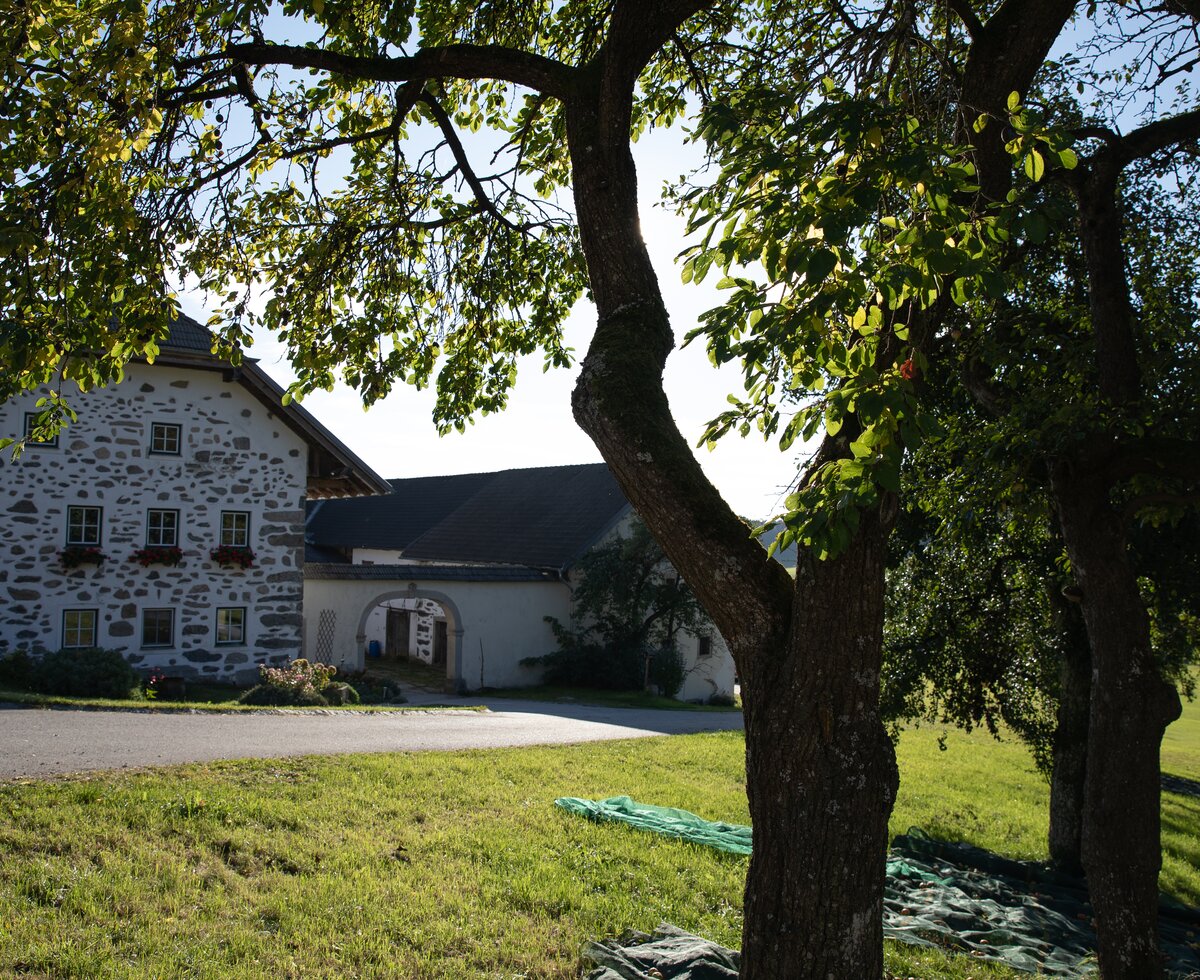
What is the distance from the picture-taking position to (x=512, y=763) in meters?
10.7

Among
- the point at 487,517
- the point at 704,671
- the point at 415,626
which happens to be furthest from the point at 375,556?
the point at 704,671

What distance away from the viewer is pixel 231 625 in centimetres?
1861

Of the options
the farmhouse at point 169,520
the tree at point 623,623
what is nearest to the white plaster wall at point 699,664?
the tree at point 623,623

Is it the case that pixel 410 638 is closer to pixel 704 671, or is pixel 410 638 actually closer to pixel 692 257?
pixel 704 671

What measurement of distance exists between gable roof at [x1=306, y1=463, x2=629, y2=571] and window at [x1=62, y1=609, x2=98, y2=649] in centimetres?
1110

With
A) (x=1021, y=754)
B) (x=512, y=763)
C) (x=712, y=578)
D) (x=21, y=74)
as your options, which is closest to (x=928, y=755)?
(x=1021, y=754)

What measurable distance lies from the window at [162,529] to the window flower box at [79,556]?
0.94 m

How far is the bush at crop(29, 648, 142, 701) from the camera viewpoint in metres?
15.5

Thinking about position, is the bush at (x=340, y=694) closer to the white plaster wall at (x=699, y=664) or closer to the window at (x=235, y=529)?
the window at (x=235, y=529)

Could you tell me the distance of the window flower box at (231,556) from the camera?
1834 centimetres

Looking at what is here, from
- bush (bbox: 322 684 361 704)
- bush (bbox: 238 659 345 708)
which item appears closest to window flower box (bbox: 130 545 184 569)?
bush (bbox: 238 659 345 708)

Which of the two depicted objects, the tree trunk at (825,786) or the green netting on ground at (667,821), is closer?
the tree trunk at (825,786)

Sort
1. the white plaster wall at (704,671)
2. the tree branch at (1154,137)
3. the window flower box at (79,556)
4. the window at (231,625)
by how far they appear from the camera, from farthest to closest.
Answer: the white plaster wall at (704,671) → the window at (231,625) → the window flower box at (79,556) → the tree branch at (1154,137)

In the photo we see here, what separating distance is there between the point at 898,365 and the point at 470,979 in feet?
12.0
